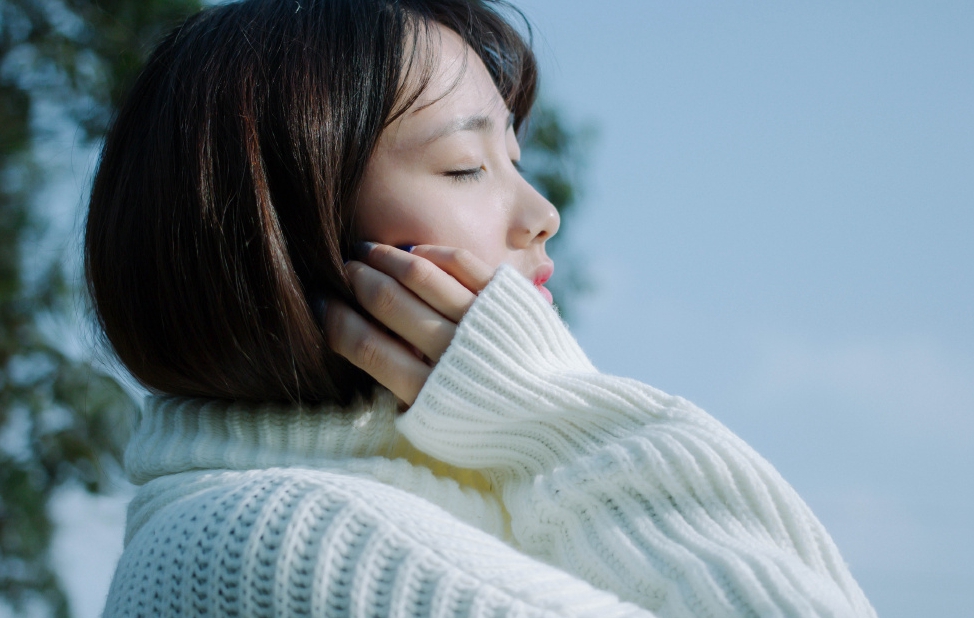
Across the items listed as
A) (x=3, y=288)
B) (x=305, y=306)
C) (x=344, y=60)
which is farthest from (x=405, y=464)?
(x=3, y=288)

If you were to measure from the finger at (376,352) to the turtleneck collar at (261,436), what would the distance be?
0.09 metres

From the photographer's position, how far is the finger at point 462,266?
1.32 meters

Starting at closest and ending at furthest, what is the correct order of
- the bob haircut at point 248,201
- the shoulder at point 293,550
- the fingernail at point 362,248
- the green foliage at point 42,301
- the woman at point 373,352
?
the shoulder at point 293,550
the woman at point 373,352
the bob haircut at point 248,201
the fingernail at point 362,248
the green foliage at point 42,301

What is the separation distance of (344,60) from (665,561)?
87 centimetres

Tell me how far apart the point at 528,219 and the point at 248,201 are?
469mm

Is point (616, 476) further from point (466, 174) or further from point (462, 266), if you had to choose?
point (466, 174)

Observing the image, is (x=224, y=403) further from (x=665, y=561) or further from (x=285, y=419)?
(x=665, y=561)

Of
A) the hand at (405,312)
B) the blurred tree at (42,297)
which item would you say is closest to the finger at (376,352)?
the hand at (405,312)

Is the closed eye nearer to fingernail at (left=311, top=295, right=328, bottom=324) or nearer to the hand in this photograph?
the hand

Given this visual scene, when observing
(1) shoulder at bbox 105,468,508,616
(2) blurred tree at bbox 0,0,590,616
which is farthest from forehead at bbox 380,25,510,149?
(2) blurred tree at bbox 0,0,590,616

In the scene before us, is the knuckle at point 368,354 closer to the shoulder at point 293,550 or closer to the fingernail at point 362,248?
the fingernail at point 362,248

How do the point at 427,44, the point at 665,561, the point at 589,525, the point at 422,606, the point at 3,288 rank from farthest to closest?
1. the point at 3,288
2. the point at 427,44
3. the point at 589,525
4. the point at 665,561
5. the point at 422,606

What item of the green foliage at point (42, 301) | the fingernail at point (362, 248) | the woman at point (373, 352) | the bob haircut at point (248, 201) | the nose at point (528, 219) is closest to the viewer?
the woman at point (373, 352)

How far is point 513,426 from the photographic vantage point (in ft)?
4.13
